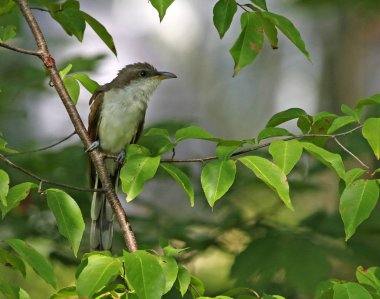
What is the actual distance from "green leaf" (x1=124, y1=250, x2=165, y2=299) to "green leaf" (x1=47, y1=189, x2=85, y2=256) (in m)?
0.33

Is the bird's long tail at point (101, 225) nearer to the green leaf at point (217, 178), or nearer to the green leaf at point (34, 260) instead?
the green leaf at point (34, 260)

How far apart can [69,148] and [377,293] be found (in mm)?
3219

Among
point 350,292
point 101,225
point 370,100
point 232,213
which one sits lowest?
point 232,213

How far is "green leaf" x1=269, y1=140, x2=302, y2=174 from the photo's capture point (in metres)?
2.63

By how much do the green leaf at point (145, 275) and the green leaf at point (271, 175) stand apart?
1.58 ft

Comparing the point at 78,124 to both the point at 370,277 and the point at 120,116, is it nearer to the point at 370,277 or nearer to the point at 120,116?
the point at 370,277

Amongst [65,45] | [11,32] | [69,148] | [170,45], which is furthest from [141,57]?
[11,32]

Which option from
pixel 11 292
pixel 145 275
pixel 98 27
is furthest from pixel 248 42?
pixel 11 292

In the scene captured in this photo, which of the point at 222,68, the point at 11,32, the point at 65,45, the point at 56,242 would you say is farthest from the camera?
the point at 222,68

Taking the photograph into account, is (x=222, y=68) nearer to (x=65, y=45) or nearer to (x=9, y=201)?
(x=65, y=45)

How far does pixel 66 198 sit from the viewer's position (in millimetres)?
2721

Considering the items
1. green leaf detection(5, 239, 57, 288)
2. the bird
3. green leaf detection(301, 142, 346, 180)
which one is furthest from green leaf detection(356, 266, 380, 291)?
the bird

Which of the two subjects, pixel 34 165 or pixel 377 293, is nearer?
pixel 377 293

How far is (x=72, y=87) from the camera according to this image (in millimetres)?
3459
